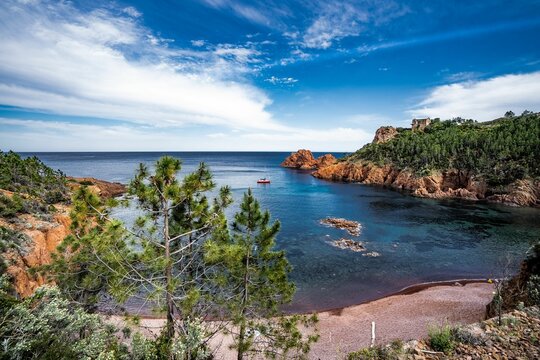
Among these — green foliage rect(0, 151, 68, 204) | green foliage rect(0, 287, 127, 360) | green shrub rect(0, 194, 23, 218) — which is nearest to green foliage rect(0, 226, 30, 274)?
green shrub rect(0, 194, 23, 218)

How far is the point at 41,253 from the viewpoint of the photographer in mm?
18844

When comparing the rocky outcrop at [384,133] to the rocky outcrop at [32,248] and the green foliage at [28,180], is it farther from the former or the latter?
the rocky outcrop at [32,248]

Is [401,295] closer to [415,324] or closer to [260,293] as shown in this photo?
[415,324]

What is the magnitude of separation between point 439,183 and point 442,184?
1.07m

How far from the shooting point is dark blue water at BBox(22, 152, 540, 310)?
25.2 metres

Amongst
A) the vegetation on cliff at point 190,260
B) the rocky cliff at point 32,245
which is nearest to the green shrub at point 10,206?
the rocky cliff at point 32,245

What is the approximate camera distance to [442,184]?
6556 cm

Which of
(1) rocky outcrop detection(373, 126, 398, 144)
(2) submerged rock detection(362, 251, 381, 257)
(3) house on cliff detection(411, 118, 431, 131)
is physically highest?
(3) house on cliff detection(411, 118, 431, 131)

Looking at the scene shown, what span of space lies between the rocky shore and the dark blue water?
491cm

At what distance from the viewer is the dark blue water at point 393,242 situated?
25.2m

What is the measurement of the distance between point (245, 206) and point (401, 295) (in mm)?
19251

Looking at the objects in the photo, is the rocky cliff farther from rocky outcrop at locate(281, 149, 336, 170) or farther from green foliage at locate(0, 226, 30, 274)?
rocky outcrop at locate(281, 149, 336, 170)

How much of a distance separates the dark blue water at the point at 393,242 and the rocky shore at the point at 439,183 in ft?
16.1

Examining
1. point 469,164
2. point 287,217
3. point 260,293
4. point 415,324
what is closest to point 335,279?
point 415,324
